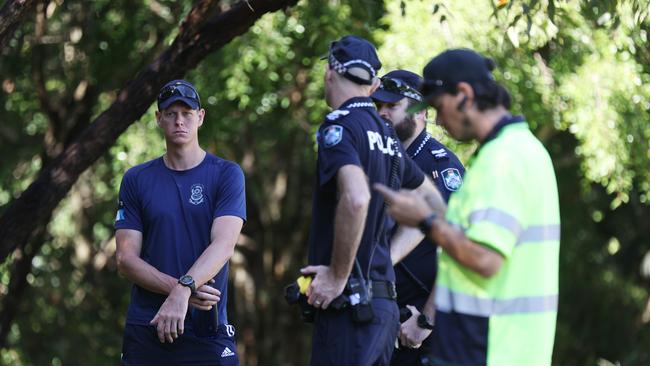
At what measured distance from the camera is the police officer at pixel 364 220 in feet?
17.4

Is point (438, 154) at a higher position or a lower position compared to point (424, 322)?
higher

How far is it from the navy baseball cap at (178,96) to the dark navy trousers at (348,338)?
1.60 metres

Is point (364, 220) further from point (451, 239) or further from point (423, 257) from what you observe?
point (423, 257)

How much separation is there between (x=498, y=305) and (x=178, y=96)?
2664mm

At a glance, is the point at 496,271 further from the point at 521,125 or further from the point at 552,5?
the point at 552,5

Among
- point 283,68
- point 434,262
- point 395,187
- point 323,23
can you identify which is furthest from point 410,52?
point 395,187

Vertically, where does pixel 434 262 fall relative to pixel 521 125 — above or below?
below

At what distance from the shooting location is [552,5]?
7980mm

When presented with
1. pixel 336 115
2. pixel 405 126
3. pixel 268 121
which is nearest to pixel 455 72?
pixel 336 115

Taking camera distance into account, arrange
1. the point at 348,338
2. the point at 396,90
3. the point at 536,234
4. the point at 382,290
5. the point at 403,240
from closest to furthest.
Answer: the point at 536,234 → the point at 348,338 → the point at 382,290 → the point at 403,240 → the point at 396,90

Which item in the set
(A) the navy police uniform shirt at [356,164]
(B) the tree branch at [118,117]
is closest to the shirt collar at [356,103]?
(A) the navy police uniform shirt at [356,164]

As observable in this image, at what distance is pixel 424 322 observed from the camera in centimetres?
633

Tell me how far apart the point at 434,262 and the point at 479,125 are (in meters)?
2.22

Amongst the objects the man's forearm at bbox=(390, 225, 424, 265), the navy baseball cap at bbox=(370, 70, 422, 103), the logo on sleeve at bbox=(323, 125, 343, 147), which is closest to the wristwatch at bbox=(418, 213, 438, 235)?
the logo on sleeve at bbox=(323, 125, 343, 147)
